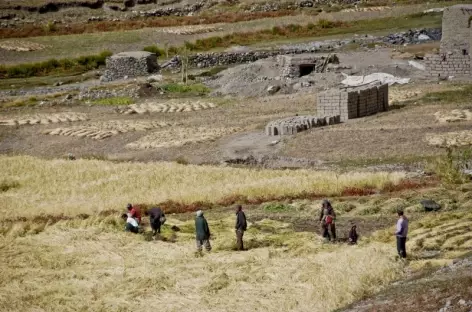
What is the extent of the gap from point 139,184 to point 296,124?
12.9 m

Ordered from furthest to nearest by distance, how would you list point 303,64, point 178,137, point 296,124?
point 303,64
point 178,137
point 296,124

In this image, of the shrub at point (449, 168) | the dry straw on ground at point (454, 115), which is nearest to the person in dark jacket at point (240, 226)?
the shrub at point (449, 168)

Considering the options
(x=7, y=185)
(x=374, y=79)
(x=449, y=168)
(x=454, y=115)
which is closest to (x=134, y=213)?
(x=449, y=168)

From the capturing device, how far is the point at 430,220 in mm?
35969

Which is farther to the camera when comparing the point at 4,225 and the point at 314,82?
the point at 314,82

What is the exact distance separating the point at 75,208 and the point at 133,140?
63.8 feet

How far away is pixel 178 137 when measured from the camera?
6153 centimetres

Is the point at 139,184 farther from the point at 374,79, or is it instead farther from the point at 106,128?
the point at 374,79

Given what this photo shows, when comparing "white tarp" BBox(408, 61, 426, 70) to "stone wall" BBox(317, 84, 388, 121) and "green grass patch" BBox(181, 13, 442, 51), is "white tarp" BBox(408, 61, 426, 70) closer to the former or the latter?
"stone wall" BBox(317, 84, 388, 121)

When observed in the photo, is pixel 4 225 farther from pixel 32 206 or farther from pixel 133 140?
pixel 133 140

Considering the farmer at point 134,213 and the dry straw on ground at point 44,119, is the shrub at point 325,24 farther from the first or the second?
the farmer at point 134,213

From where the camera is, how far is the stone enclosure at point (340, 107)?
59875 mm

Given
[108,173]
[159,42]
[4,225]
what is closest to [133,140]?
[108,173]

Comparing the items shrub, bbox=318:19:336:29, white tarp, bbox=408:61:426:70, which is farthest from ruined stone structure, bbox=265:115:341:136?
shrub, bbox=318:19:336:29
